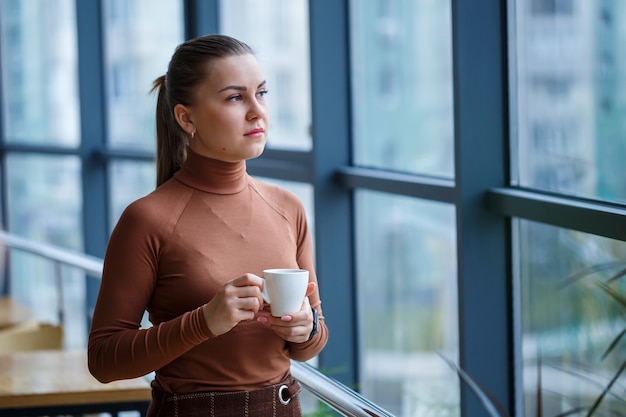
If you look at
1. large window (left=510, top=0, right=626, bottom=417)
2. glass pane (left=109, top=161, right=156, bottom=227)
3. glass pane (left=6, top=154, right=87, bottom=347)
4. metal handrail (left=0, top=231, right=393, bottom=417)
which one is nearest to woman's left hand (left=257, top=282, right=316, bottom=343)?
metal handrail (left=0, top=231, right=393, bottom=417)

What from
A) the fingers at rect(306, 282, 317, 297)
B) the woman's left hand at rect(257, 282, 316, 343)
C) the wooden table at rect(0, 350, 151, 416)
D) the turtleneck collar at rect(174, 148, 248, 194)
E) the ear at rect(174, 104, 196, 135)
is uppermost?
the ear at rect(174, 104, 196, 135)

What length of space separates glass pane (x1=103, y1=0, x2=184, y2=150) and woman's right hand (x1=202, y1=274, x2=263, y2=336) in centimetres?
371

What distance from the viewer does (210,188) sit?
59.9 inches

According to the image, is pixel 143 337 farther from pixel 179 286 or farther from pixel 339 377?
pixel 339 377

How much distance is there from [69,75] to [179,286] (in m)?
5.07

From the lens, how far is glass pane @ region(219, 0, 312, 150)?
3.84 metres

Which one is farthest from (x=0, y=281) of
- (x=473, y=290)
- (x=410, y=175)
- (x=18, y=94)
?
(x=473, y=290)

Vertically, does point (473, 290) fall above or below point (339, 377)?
above

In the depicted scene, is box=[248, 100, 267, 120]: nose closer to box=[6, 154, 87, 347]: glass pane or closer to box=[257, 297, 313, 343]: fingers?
box=[257, 297, 313, 343]: fingers

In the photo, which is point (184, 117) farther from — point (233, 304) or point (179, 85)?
point (233, 304)

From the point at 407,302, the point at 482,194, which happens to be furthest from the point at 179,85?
the point at 407,302

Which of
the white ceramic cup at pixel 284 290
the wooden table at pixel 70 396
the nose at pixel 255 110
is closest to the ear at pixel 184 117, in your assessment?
the nose at pixel 255 110

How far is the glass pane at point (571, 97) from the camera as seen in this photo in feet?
7.46

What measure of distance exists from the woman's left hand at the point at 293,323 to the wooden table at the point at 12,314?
301 centimetres
